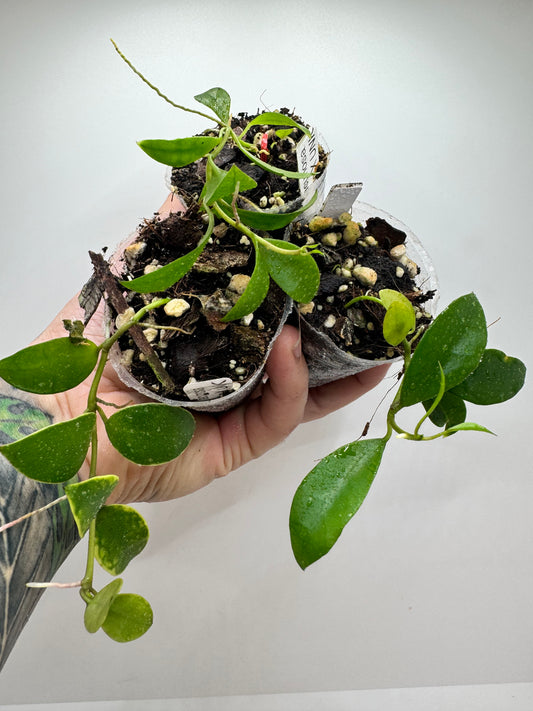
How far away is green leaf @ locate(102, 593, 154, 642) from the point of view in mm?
489

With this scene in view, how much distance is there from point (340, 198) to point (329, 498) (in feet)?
1.30

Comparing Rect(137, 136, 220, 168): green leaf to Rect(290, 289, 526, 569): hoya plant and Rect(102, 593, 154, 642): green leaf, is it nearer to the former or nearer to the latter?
Rect(290, 289, 526, 569): hoya plant

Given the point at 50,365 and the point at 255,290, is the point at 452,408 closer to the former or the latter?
the point at 255,290

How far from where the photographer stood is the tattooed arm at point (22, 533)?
2.10 ft

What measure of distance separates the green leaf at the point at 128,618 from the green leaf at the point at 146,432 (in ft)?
0.39

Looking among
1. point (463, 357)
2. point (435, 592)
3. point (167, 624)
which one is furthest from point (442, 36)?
point (167, 624)

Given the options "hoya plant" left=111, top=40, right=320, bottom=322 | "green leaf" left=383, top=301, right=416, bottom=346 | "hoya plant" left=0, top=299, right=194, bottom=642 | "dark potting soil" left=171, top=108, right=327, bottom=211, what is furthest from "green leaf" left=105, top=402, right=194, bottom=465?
"dark potting soil" left=171, top=108, right=327, bottom=211

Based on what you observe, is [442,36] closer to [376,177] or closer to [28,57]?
[376,177]

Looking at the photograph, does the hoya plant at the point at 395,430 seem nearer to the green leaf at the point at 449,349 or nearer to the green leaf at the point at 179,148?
the green leaf at the point at 449,349

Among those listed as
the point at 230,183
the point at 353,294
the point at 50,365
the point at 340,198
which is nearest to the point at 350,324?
the point at 353,294

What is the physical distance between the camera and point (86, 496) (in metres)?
0.43

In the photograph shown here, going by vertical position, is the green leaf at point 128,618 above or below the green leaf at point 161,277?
below

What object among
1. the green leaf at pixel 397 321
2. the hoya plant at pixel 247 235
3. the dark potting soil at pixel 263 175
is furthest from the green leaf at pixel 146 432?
the dark potting soil at pixel 263 175

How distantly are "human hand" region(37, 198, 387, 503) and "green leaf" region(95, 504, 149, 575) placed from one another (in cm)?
22
